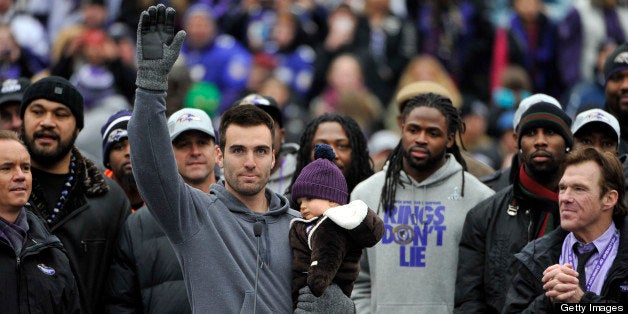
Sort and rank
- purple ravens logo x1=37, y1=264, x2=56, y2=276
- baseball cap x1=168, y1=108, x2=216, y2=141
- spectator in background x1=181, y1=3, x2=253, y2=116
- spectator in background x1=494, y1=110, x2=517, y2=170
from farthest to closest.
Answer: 1. spectator in background x1=181, y1=3, x2=253, y2=116
2. spectator in background x1=494, y1=110, x2=517, y2=170
3. baseball cap x1=168, y1=108, x2=216, y2=141
4. purple ravens logo x1=37, y1=264, x2=56, y2=276

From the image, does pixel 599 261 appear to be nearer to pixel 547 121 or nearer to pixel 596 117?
pixel 547 121

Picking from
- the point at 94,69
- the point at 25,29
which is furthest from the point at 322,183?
the point at 25,29

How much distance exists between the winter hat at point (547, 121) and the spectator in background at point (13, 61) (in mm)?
6462

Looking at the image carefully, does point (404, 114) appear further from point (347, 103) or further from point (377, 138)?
point (347, 103)

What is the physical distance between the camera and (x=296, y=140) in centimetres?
1381

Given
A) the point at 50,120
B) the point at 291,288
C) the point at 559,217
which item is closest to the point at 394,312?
the point at 559,217

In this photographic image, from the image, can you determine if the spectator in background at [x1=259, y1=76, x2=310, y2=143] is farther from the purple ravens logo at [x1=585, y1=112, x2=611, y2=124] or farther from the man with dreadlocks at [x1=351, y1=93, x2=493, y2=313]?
the purple ravens logo at [x1=585, y1=112, x2=611, y2=124]

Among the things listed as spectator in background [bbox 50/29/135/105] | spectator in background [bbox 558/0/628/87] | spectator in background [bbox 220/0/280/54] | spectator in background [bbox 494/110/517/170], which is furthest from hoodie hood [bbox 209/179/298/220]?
spectator in background [bbox 220/0/280/54]

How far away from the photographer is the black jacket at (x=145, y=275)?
8.50 metres

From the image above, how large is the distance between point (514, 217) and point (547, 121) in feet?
2.31

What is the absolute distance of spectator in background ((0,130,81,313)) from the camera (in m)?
7.82

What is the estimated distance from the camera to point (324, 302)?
729 centimetres

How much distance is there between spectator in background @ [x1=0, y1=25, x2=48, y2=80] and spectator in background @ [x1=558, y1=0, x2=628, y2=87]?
6303mm

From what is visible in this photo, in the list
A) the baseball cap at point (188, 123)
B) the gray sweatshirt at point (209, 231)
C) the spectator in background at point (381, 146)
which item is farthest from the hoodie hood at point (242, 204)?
the spectator in background at point (381, 146)
